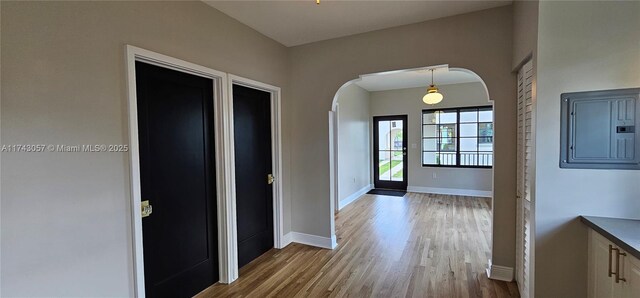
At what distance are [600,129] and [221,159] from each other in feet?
9.45

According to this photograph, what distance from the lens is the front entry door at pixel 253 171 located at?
2959 mm

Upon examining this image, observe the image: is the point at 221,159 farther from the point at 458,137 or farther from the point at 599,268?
the point at 458,137

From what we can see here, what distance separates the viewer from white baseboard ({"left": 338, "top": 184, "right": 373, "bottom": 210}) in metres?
5.53

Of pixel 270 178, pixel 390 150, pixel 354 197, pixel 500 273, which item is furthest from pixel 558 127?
pixel 390 150

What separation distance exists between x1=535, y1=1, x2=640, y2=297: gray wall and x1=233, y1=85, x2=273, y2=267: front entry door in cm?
261

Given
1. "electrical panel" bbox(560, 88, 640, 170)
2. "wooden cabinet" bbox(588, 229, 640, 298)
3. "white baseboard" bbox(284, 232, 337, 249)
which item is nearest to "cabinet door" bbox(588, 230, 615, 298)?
"wooden cabinet" bbox(588, 229, 640, 298)

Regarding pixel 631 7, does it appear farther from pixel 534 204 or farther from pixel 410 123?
pixel 410 123

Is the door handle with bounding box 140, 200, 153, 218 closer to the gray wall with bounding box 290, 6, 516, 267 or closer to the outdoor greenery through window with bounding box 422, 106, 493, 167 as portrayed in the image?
the gray wall with bounding box 290, 6, 516, 267

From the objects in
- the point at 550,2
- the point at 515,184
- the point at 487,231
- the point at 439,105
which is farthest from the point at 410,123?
the point at 550,2

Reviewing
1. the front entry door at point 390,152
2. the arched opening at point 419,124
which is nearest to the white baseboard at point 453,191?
the arched opening at point 419,124

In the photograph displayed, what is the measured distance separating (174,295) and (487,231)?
4.09 m

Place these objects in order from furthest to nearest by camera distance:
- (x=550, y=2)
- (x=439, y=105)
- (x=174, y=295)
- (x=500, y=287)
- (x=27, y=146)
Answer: (x=439, y=105) < (x=500, y=287) < (x=174, y=295) < (x=550, y=2) < (x=27, y=146)

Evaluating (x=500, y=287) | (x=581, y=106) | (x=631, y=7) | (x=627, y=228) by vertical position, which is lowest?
(x=500, y=287)

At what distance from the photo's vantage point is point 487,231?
3.95m
